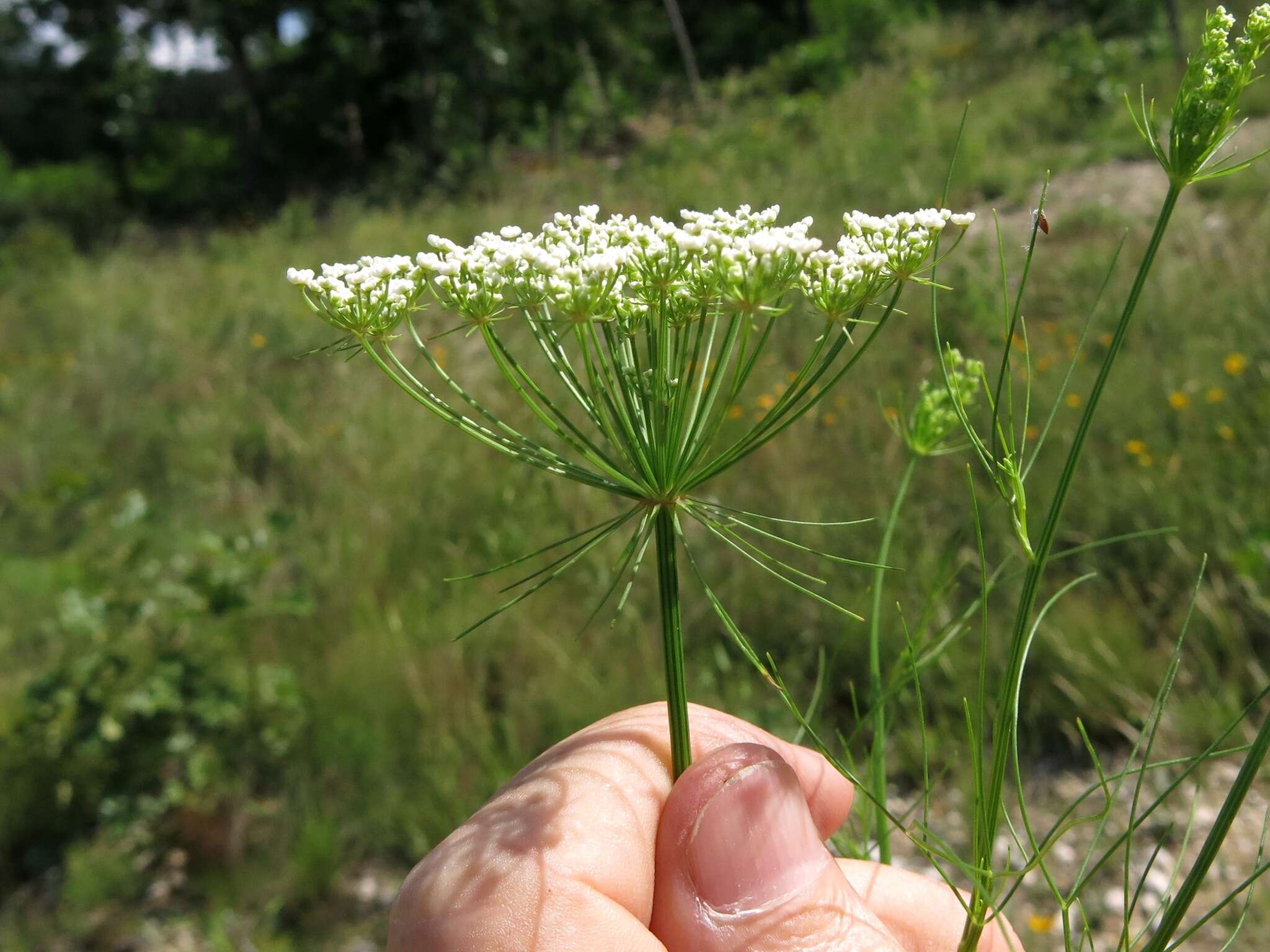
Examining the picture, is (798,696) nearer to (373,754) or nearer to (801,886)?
(373,754)

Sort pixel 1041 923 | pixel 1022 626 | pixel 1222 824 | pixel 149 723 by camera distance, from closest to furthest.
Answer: pixel 1222 824 < pixel 1022 626 < pixel 1041 923 < pixel 149 723

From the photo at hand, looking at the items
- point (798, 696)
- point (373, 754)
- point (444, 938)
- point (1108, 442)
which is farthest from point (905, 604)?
point (444, 938)

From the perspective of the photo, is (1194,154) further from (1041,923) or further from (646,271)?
(1041,923)

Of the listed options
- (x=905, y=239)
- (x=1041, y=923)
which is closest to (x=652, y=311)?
(x=905, y=239)

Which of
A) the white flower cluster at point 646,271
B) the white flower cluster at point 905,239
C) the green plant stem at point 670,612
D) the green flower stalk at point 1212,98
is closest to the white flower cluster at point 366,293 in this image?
the white flower cluster at point 646,271

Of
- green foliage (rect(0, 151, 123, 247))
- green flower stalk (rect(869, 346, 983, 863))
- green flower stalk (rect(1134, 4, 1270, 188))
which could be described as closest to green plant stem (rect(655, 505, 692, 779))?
green flower stalk (rect(869, 346, 983, 863))

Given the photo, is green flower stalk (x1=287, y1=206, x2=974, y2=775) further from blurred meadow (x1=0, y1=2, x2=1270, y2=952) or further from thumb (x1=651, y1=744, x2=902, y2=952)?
blurred meadow (x1=0, y1=2, x2=1270, y2=952)

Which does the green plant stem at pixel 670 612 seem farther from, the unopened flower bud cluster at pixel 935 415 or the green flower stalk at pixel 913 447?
the unopened flower bud cluster at pixel 935 415
